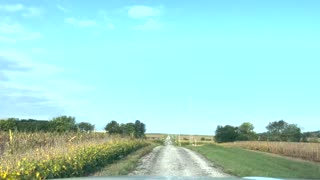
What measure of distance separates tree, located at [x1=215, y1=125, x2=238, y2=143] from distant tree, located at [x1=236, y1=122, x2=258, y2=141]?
1568 millimetres

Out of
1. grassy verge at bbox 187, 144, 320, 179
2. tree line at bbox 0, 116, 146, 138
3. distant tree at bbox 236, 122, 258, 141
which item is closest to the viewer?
grassy verge at bbox 187, 144, 320, 179

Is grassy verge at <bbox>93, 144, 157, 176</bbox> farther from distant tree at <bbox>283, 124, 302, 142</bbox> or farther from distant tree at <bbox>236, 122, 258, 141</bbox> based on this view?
distant tree at <bbox>236, 122, 258, 141</bbox>

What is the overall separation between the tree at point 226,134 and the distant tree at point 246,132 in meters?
1.57

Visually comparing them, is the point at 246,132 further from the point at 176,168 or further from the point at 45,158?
the point at 45,158

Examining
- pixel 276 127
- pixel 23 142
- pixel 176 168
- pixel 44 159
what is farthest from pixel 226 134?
pixel 44 159

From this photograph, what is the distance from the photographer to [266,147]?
260 feet

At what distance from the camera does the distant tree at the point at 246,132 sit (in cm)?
15188

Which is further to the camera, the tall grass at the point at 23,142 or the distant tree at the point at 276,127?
Result: the distant tree at the point at 276,127

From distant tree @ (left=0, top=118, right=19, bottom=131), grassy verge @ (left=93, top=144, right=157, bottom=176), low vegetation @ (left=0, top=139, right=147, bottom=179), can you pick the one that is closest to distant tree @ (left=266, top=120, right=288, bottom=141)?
distant tree @ (left=0, top=118, right=19, bottom=131)

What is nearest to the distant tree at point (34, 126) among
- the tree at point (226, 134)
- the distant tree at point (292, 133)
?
the distant tree at point (292, 133)

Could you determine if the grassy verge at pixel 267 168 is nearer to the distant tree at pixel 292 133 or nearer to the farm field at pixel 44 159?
the farm field at pixel 44 159

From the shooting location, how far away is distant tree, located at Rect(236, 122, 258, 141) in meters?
152

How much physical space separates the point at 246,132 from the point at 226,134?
11.9 meters

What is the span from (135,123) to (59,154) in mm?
117015
